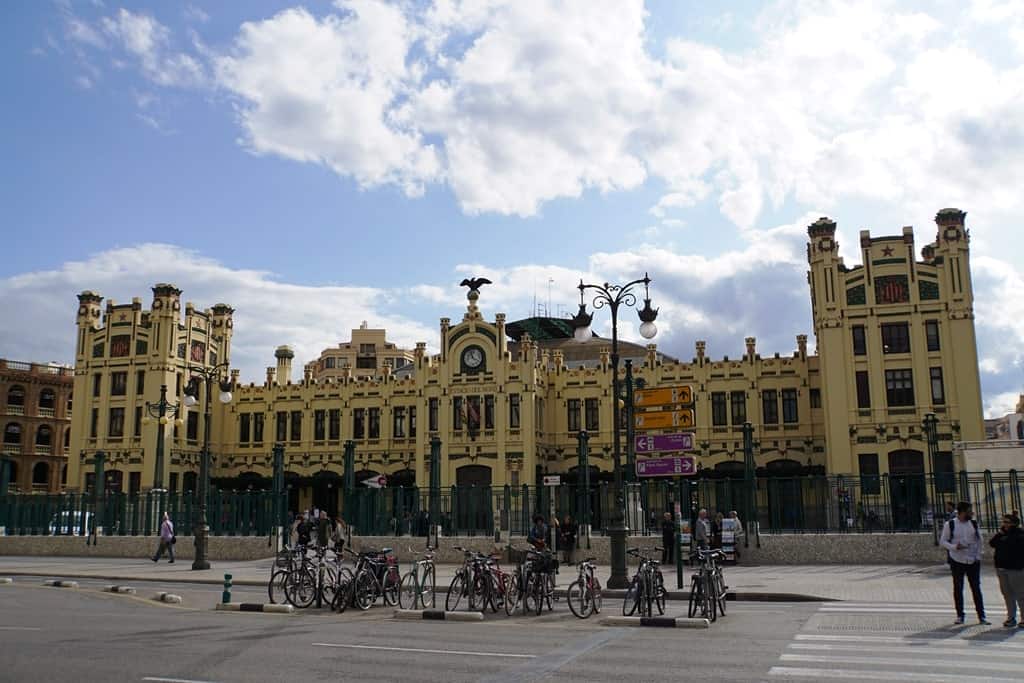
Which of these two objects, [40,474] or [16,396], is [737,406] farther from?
[16,396]

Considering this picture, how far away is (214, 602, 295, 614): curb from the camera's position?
17.0 meters

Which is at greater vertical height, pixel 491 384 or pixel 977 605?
pixel 491 384

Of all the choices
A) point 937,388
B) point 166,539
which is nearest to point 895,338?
point 937,388

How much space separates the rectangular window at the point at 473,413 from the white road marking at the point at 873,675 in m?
43.5

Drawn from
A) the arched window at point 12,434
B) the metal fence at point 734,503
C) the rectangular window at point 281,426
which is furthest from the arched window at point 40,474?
the metal fence at point 734,503

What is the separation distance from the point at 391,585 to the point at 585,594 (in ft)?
13.9

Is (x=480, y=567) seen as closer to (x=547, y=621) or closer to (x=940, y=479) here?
(x=547, y=621)

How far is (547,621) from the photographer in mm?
15555

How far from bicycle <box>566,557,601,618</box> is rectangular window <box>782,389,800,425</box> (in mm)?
37511

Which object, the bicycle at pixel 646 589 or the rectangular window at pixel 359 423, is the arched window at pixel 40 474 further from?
the bicycle at pixel 646 589

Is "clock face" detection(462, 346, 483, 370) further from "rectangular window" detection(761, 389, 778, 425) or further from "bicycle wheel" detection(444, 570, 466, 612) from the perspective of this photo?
"bicycle wheel" detection(444, 570, 466, 612)

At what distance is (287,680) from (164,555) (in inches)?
1020

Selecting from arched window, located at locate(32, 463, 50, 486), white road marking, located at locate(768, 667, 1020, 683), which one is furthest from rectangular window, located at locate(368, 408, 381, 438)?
white road marking, located at locate(768, 667, 1020, 683)

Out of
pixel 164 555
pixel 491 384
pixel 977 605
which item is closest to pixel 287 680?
pixel 977 605
